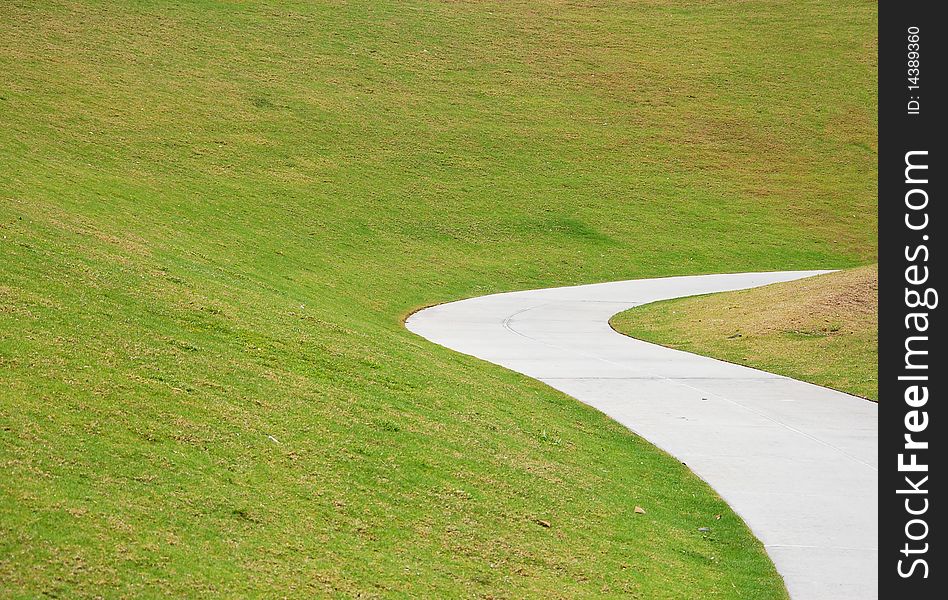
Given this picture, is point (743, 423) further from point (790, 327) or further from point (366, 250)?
point (366, 250)

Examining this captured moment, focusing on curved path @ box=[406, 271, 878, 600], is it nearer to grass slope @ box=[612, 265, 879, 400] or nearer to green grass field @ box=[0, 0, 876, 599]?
green grass field @ box=[0, 0, 876, 599]

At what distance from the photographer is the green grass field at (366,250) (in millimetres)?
7680

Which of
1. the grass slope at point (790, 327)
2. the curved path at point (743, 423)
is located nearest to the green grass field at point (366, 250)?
the curved path at point (743, 423)

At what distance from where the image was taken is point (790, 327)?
21.8 meters

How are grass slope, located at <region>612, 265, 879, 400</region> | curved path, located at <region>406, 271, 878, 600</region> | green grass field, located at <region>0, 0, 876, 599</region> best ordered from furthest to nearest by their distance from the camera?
grass slope, located at <region>612, 265, 879, 400</region>, curved path, located at <region>406, 271, 878, 600</region>, green grass field, located at <region>0, 0, 876, 599</region>

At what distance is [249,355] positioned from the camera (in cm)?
1167

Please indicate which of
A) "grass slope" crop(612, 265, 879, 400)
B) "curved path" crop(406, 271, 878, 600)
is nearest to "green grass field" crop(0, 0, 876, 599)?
"curved path" crop(406, 271, 878, 600)

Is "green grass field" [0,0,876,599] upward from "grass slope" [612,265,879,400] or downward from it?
upward

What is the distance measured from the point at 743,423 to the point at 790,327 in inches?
317

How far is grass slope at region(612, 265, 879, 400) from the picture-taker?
61.3 ft

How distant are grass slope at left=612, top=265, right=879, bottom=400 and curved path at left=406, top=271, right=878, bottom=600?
0.66m

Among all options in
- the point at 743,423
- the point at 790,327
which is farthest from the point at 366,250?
the point at 743,423
